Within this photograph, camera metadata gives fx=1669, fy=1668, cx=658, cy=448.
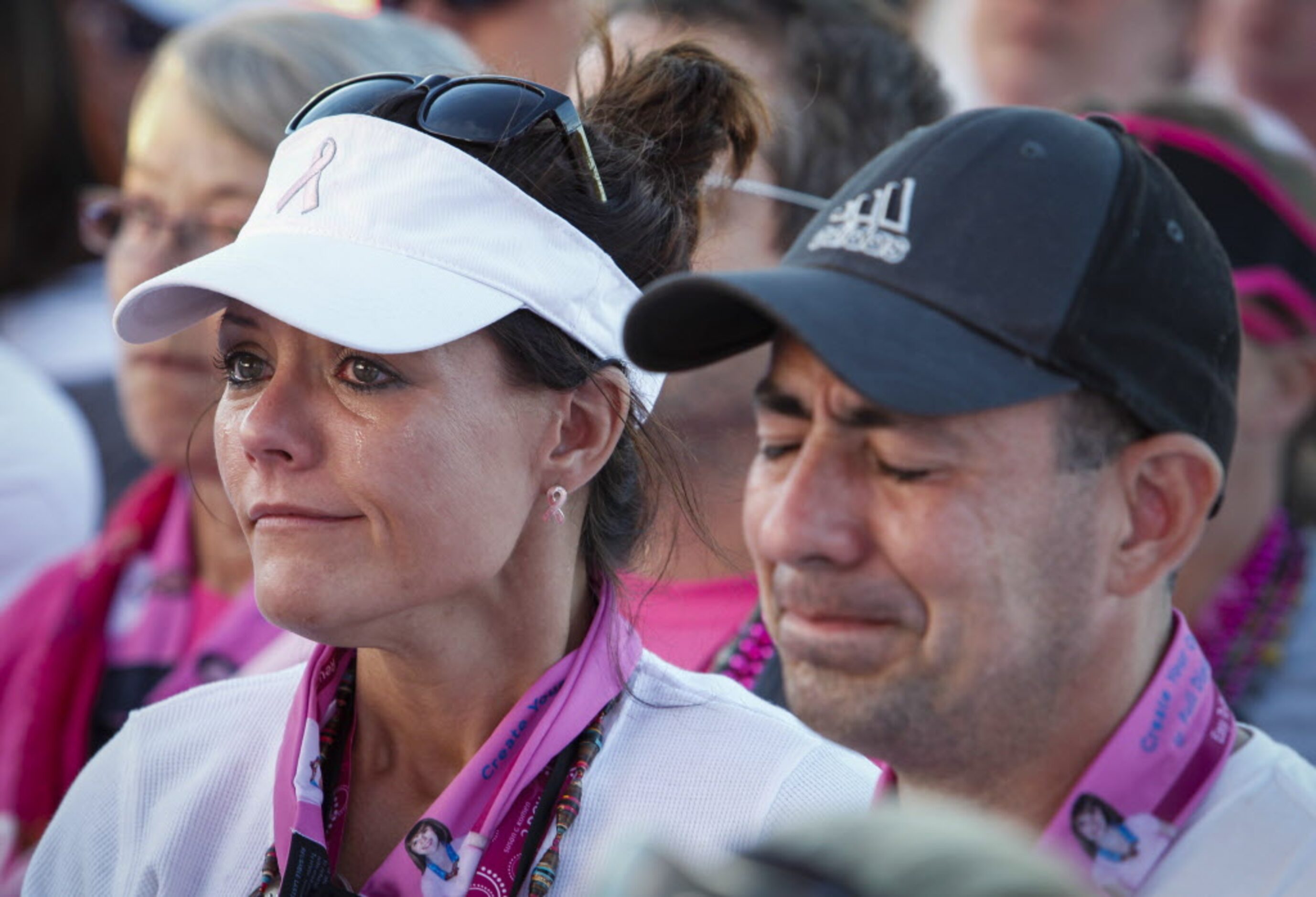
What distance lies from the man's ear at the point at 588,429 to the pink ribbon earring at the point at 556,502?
0.01 m

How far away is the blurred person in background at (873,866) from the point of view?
0.82m

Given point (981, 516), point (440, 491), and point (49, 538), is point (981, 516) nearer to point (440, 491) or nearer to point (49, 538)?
point (440, 491)

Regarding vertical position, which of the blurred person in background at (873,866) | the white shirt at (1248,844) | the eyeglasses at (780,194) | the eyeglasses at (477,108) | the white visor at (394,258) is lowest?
the eyeglasses at (780,194)

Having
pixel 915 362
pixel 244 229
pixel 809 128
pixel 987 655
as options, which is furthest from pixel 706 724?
pixel 809 128

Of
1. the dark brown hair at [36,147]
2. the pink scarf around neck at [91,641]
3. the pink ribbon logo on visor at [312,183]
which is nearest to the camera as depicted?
the pink ribbon logo on visor at [312,183]

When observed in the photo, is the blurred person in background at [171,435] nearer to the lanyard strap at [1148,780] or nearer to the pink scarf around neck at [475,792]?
the pink scarf around neck at [475,792]

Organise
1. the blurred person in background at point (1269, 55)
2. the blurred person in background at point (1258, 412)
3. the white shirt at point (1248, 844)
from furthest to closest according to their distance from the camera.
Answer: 1. the blurred person in background at point (1269, 55)
2. the blurred person in background at point (1258, 412)
3. the white shirt at point (1248, 844)

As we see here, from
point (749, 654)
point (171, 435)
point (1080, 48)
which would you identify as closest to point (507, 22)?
point (1080, 48)

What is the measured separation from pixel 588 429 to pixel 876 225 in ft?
1.81

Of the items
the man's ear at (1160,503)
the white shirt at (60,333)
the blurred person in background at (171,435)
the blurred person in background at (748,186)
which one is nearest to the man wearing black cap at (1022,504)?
the man's ear at (1160,503)

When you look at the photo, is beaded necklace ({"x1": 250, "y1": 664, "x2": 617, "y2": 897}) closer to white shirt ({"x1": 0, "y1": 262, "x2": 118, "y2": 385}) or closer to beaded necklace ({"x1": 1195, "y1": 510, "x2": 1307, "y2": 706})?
beaded necklace ({"x1": 1195, "y1": 510, "x2": 1307, "y2": 706})

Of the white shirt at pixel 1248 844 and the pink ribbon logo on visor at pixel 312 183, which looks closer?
the white shirt at pixel 1248 844

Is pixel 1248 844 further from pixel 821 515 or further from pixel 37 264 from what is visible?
pixel 37 264

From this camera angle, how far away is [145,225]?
11.9 feet
